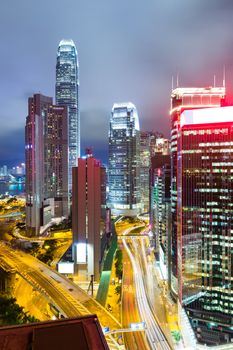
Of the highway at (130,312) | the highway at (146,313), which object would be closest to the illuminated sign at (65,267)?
the highway at (130,312)

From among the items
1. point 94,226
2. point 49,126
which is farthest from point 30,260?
point 49,126

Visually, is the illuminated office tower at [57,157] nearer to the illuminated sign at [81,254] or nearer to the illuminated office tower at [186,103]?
the illuminated sign at [81,254]

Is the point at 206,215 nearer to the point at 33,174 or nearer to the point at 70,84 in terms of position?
the point at 33,174

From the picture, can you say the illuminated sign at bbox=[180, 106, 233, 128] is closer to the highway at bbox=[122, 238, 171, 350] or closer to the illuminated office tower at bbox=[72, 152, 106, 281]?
the illuminated office tower at bbox=[72, 152, 106, 281]

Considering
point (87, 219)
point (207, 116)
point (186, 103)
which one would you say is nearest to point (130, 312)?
point (87, 219)

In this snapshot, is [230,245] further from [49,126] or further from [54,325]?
[49,126]

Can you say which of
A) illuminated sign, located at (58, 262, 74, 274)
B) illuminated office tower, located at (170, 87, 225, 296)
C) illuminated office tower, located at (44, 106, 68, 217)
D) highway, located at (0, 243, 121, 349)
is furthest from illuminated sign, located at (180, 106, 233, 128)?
illuminated office tower, located at (44, 106, 68, 217)
